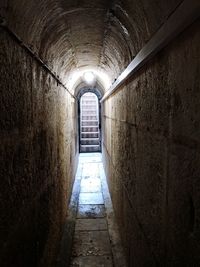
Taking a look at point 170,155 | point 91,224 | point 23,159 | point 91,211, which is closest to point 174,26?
point 170,155

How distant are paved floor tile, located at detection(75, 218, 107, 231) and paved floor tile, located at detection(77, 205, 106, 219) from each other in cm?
23

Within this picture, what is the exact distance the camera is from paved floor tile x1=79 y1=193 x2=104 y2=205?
6.91m

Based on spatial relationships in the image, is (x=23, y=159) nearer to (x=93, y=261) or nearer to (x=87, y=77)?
(x=93, y=261)

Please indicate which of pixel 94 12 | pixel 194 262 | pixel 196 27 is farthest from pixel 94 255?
pixel 196 27

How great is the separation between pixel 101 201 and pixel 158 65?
541cm

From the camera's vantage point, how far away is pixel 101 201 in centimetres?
694

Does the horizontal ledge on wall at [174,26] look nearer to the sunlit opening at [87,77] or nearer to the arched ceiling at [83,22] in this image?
the arched ceiling at [83,22]

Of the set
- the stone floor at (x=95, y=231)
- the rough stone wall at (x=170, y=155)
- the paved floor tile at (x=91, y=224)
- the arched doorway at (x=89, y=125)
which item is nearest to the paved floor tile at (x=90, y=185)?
the stone floor at (x=95, y=231)

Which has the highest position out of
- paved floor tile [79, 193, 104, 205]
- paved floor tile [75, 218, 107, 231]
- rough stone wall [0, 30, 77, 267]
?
rough stone wall [0, 30, 77, 267]

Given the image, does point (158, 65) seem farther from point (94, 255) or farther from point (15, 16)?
point (94, 255)

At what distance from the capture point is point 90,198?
720 centimetres

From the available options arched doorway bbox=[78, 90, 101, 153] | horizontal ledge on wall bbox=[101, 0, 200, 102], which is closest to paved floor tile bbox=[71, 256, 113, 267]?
horizontal ledge on wall bbox=[101, 0, 200, 102]

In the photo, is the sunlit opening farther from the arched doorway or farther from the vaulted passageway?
the arched doorway

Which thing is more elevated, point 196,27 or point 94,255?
point 196,27
